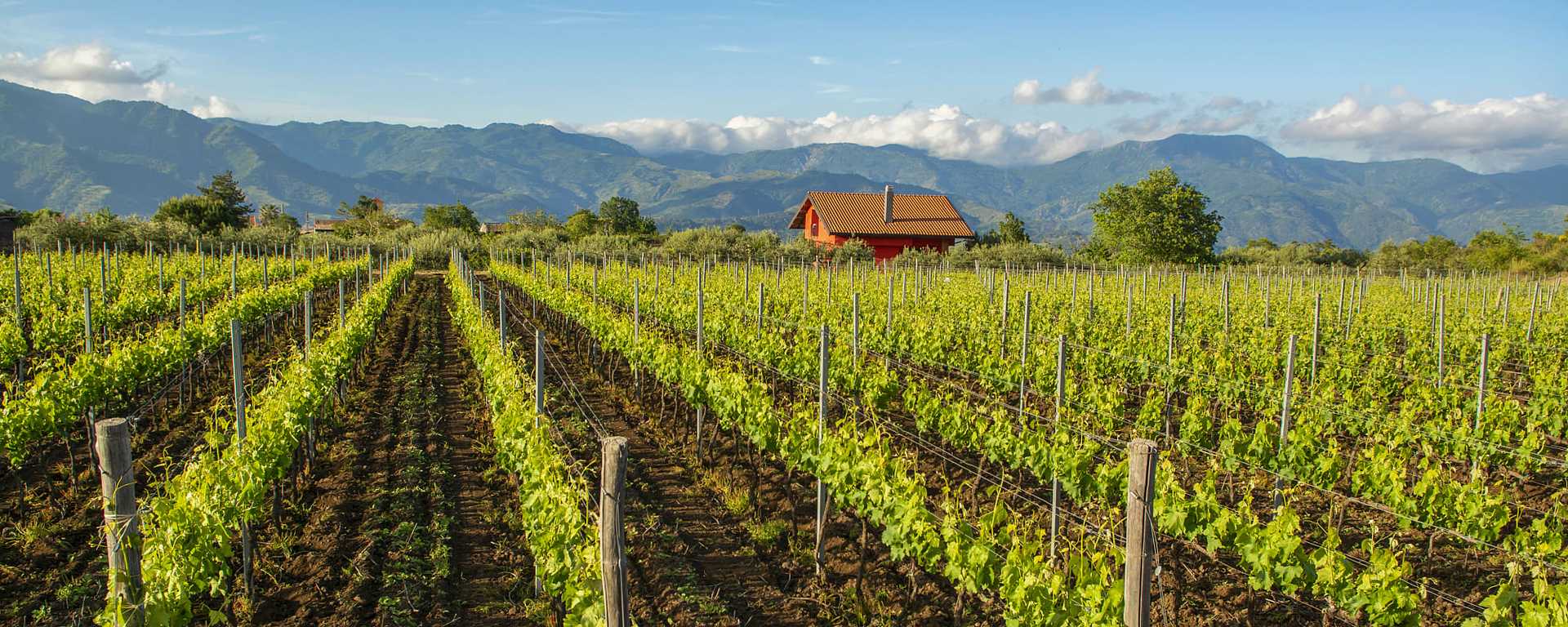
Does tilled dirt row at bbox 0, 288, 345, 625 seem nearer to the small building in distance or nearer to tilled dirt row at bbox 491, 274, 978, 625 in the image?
tilled dirt row at bbox 491, 274, 978, 625

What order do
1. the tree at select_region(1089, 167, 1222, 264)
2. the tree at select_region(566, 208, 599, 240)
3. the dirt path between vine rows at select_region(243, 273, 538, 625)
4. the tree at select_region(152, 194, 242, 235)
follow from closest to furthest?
1. the dirt path between vine rows at select_region(243, 273, 538, 625)
2. the tree at select_region(1089, 167, 1222, 264)
3. the tree at select_region(152, 194, 242, 235)
4. the tree at select_region(566, 208, 599, 240)

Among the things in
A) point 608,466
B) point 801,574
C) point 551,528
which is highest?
point 608,466

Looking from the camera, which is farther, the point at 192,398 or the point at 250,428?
the point at 192,398

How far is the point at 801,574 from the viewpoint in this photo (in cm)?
569

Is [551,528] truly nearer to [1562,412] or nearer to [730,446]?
[730,446]

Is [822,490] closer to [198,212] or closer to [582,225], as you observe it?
[198,212]

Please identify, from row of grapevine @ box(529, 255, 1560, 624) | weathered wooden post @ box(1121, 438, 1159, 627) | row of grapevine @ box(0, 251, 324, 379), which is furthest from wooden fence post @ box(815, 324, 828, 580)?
row of grapevine @ box(0, 251, 324, 379)

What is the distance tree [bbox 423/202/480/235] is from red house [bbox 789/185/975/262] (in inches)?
1418

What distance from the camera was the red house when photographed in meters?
45.9

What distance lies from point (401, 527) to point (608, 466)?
352cm

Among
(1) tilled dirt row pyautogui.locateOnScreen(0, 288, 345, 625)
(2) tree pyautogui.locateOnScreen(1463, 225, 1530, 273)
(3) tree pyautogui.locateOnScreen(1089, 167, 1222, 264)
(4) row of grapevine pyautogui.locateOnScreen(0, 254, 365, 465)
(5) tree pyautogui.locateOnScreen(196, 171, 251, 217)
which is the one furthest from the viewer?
(5) tree pyautogui.locateOnScreen(196, 171, 251, 217)

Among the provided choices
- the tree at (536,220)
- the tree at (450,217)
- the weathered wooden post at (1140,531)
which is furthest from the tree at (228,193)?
the weathered wooden post at (1140,531)

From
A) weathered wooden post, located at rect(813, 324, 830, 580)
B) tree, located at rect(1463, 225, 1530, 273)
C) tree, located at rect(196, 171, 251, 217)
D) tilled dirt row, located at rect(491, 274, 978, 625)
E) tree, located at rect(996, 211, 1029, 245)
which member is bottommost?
tilled dirt row, located at rect(491, 274, 978, 625)

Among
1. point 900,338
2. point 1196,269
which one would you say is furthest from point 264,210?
point 900,338
